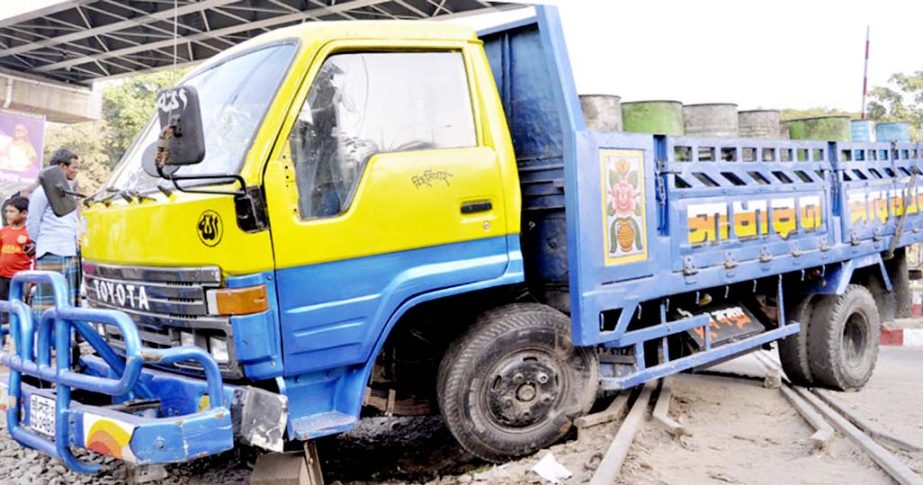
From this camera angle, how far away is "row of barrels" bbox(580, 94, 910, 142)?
174 inches

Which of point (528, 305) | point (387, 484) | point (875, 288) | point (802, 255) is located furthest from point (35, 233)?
point (875, 288)

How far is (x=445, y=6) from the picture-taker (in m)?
13.6


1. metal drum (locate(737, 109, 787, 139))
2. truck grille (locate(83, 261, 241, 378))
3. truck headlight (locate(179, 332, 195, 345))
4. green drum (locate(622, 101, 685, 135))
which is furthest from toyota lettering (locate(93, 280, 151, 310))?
metal drum (locate(737, 109, 787, 139))

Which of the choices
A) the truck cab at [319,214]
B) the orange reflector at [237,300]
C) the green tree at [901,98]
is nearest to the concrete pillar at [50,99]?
the truck cab at [319,214]

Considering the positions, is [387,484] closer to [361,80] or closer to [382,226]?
[382,226]

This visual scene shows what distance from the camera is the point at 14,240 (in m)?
6.87

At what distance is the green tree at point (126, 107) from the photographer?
29594 millimetres

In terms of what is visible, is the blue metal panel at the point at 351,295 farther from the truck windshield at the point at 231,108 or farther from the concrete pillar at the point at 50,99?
the concrete pillar at the point at 50,99

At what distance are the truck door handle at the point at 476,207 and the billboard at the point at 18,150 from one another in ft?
48.2

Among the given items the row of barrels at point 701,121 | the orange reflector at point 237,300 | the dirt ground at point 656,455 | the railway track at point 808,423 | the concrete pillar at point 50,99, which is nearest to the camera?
the orange reflector at point 237,300

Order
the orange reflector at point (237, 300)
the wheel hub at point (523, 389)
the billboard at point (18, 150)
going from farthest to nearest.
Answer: the billboard at point (18, 150) < the wheel hub at point (523, 389) < the orange reflector at point (237, 300)

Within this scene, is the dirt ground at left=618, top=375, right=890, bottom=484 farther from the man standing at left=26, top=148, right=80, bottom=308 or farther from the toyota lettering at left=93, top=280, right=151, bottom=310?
the man standing at left=26, top=148, right=80, bottom=308

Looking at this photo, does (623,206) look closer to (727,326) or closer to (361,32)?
(727,326)

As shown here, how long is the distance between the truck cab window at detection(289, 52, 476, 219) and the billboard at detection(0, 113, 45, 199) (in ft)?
47.6
